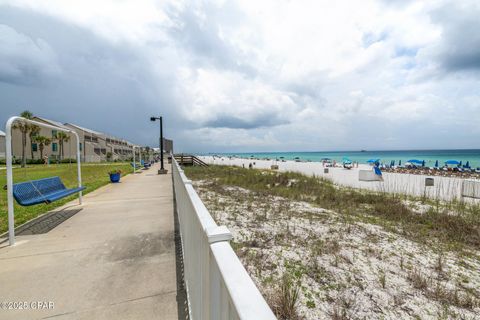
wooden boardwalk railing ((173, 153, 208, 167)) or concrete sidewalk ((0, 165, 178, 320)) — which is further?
wooden boardwalk railing ((173, 153, 208, 167))

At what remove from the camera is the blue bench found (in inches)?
182

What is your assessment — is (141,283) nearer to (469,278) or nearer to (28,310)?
(28,310)

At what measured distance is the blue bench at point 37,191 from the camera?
4613 millimetres

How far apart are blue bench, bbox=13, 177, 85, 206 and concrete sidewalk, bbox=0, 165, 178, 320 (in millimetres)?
697

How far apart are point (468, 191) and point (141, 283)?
615 inches

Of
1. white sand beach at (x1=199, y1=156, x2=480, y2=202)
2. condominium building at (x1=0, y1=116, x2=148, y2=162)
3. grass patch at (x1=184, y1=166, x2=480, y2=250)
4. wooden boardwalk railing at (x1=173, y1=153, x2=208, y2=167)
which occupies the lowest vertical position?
white sand beach at (x1=199, y1=156, x2=480, y2=202)

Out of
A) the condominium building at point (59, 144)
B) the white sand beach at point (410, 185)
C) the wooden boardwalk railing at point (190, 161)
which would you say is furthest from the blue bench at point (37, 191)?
the condominium building at point (59, 144)

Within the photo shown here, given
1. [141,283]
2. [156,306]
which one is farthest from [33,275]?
[156,306]

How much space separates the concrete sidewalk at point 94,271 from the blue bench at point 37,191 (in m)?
0.70

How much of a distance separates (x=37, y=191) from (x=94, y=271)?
11.3 ft

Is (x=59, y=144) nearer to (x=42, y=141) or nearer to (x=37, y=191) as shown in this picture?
(x=42, y=141)

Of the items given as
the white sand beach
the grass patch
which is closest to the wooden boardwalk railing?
the white sand beach

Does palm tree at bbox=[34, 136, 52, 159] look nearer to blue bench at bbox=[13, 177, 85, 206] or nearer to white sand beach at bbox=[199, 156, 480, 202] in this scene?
white sand beach at bbox=[199, 156, 480, 202]

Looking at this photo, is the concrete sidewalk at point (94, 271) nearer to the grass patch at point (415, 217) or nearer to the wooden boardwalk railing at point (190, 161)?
the grass patch at point (415, 217)
